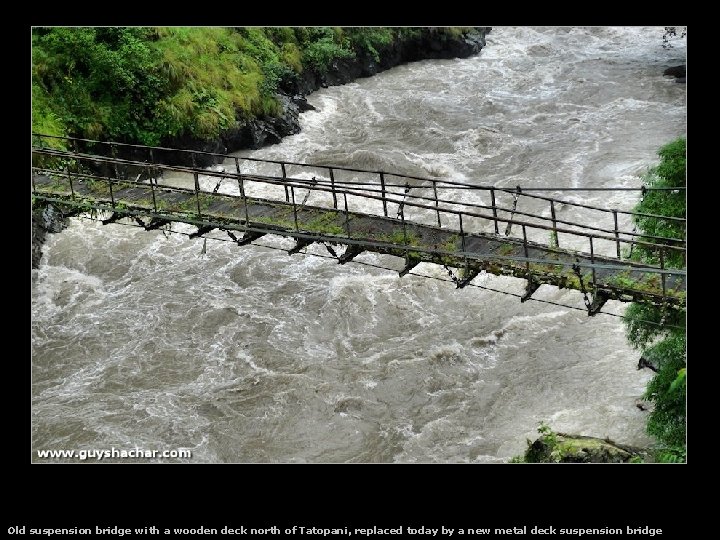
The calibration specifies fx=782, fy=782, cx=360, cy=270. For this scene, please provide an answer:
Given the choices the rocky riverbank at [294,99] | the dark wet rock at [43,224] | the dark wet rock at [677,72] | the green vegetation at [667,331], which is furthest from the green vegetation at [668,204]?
the dark wet rock at [677,72]

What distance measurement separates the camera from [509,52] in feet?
108

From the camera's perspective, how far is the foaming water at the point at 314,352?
12.8 m

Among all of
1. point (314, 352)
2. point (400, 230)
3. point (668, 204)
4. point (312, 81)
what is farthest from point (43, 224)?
point (668, 204)

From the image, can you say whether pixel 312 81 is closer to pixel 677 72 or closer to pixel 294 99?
pixel 294 99

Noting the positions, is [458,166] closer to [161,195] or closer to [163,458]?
[161,195]

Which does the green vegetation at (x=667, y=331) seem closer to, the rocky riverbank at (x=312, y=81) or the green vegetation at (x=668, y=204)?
the green vegetation at (x=668, y=204)

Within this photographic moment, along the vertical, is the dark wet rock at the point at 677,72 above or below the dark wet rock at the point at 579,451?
above

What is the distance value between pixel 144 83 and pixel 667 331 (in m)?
16.4

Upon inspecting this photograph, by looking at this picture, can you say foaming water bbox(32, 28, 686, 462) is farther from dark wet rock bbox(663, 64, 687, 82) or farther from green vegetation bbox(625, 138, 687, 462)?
dark wet rock bbox(663, 64, 687, 82)

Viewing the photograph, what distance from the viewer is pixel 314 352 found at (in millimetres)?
14727

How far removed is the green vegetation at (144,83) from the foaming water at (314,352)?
7.05ft

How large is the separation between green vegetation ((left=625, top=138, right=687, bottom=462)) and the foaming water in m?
1.86

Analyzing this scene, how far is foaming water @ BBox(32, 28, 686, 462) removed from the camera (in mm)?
12812
